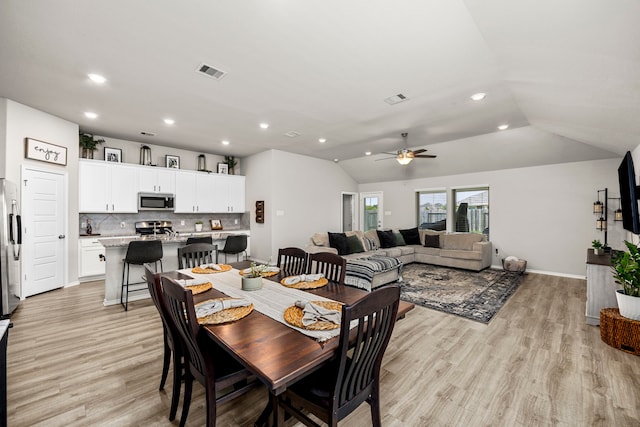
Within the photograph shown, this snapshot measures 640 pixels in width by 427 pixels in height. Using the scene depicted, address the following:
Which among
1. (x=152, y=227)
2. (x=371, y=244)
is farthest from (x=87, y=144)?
(x=371, y=244)

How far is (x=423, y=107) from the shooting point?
13.2 feet

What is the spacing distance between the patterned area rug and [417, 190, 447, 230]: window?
1.66 meters

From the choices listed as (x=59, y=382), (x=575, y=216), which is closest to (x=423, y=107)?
(x=575, y=216)

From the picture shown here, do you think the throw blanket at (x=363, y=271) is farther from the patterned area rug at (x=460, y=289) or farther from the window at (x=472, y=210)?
the window at (x=472, y=210)

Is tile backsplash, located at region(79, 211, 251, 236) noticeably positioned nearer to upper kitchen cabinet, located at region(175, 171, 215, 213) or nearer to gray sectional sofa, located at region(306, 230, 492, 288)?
upper kitchen cabinet, located at region(175, 171, 215, 213)

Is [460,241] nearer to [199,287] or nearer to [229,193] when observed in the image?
[229,193]

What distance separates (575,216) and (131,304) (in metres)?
8.16

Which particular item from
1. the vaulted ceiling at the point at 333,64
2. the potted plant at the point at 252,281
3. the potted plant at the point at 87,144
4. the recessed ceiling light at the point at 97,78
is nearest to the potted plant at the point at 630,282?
the vaulted ceiling at the point at 333,64

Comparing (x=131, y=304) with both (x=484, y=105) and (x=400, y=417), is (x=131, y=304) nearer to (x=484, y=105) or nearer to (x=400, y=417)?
(x=400, y=417)

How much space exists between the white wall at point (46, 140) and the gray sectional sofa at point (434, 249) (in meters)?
4.23

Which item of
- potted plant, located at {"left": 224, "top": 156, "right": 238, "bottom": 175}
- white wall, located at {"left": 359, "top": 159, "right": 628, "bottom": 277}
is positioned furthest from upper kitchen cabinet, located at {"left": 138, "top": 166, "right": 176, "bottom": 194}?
white wall, located at {"left": 359, "top": 159, "right": 628, "bottom": 277}

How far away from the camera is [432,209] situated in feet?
25.7

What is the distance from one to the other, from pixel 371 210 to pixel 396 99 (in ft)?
18.4

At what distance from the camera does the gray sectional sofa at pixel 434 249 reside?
5840 mm
